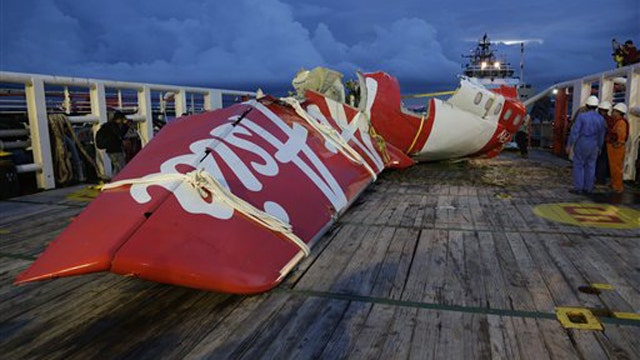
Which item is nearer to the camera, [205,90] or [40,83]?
[40,83]

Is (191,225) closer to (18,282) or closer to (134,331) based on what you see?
(134,331)

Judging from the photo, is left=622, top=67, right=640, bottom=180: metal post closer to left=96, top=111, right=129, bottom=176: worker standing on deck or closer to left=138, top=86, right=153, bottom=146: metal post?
left=96, top=111, right=129, bottom=176: worker standing on deck

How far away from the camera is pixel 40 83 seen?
732 cm

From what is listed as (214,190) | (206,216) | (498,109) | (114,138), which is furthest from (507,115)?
(206,216)

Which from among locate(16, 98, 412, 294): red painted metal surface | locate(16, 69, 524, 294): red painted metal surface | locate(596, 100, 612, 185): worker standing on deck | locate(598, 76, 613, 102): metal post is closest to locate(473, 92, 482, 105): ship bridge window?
locate(596, 100, 612, 185): worker standing on deck

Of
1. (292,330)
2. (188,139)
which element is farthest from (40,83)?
(292,330)

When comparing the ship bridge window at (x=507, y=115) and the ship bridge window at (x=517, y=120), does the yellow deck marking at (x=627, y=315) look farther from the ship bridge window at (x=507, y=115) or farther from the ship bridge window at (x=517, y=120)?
the ship bridge window at (x=517, y=120)

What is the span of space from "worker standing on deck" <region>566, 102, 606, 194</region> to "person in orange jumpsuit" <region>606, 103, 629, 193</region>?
295 millimetres

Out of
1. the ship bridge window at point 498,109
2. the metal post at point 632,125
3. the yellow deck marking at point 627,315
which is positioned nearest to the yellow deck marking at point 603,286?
the yellow deck marking at point 627,315

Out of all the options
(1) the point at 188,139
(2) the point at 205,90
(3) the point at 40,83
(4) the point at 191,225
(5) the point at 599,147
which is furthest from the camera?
(2) the point at 205,90

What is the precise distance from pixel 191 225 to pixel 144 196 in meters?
0.43

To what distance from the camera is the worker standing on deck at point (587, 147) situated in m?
6.57

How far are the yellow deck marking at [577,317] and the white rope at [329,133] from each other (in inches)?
134

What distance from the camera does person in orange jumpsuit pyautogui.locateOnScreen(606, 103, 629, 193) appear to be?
6.77m
